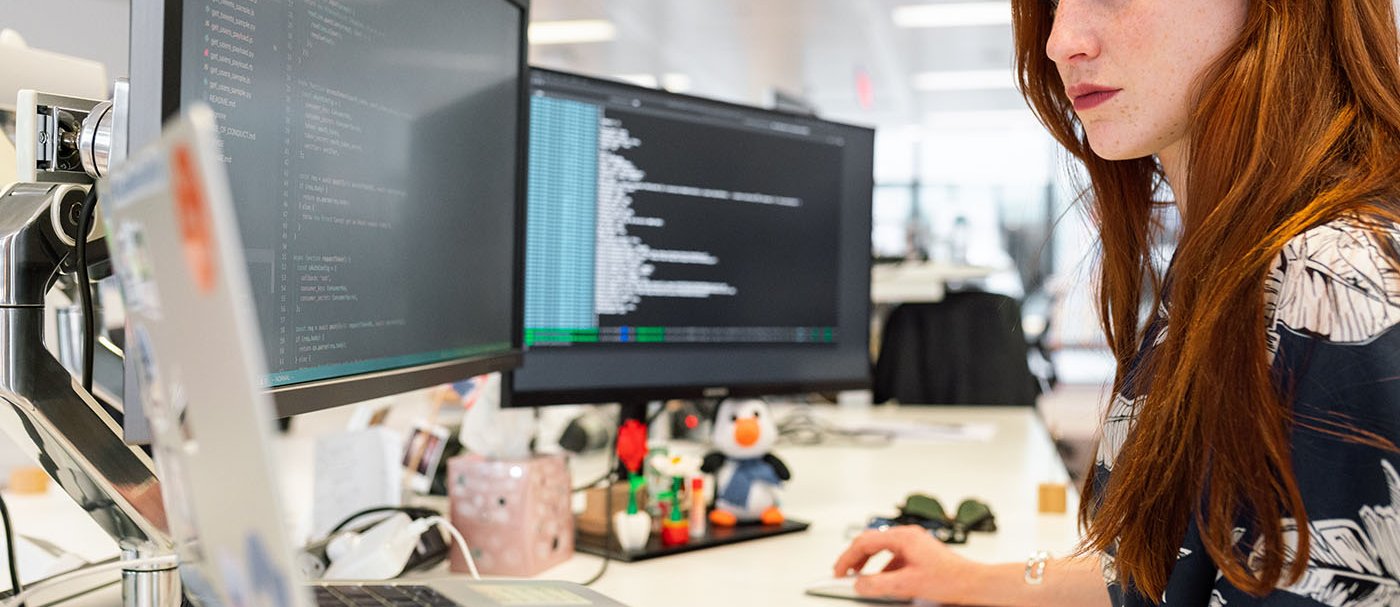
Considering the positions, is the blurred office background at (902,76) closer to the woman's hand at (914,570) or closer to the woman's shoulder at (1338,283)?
the woman's hand at (914,570)

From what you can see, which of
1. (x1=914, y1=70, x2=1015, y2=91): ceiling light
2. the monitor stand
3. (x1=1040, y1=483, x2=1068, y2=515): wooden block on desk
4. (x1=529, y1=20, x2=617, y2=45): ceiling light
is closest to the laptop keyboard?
the monitor stand

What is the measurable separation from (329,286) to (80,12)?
0.46 metres

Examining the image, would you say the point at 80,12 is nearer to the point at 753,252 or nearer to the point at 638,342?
the point at 638,342

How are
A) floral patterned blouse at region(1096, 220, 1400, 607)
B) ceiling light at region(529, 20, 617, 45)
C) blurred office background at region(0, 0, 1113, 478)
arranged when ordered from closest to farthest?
floral patterned blouse at region(1096, 220, 1400, 607)
blurred office background at region(0, 0, 1113, 478)
ceiling light at region(529, 20, 617, 45)

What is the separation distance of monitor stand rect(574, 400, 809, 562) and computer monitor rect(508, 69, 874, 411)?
25 mm

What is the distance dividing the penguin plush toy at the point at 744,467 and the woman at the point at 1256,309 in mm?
453

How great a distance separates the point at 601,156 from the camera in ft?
3.74

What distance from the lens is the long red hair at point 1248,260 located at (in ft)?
1.75

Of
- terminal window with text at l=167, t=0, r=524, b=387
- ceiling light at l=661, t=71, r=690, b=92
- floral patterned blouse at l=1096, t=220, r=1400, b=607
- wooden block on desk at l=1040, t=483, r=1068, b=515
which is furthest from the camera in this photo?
ceiling light at l=661, t=71, r=690, b=92

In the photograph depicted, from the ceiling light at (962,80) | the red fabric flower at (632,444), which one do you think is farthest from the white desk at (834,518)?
the ceiling light at (962,80)

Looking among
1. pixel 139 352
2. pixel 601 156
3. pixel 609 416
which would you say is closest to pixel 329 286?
pixel 139 352

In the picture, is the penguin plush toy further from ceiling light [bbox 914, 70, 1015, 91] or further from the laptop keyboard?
ceiling light [bbox 914, 70, 1015, 91]

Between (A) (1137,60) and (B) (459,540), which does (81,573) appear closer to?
(B) (459,540)

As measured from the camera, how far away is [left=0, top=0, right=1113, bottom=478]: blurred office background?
19.4ft
